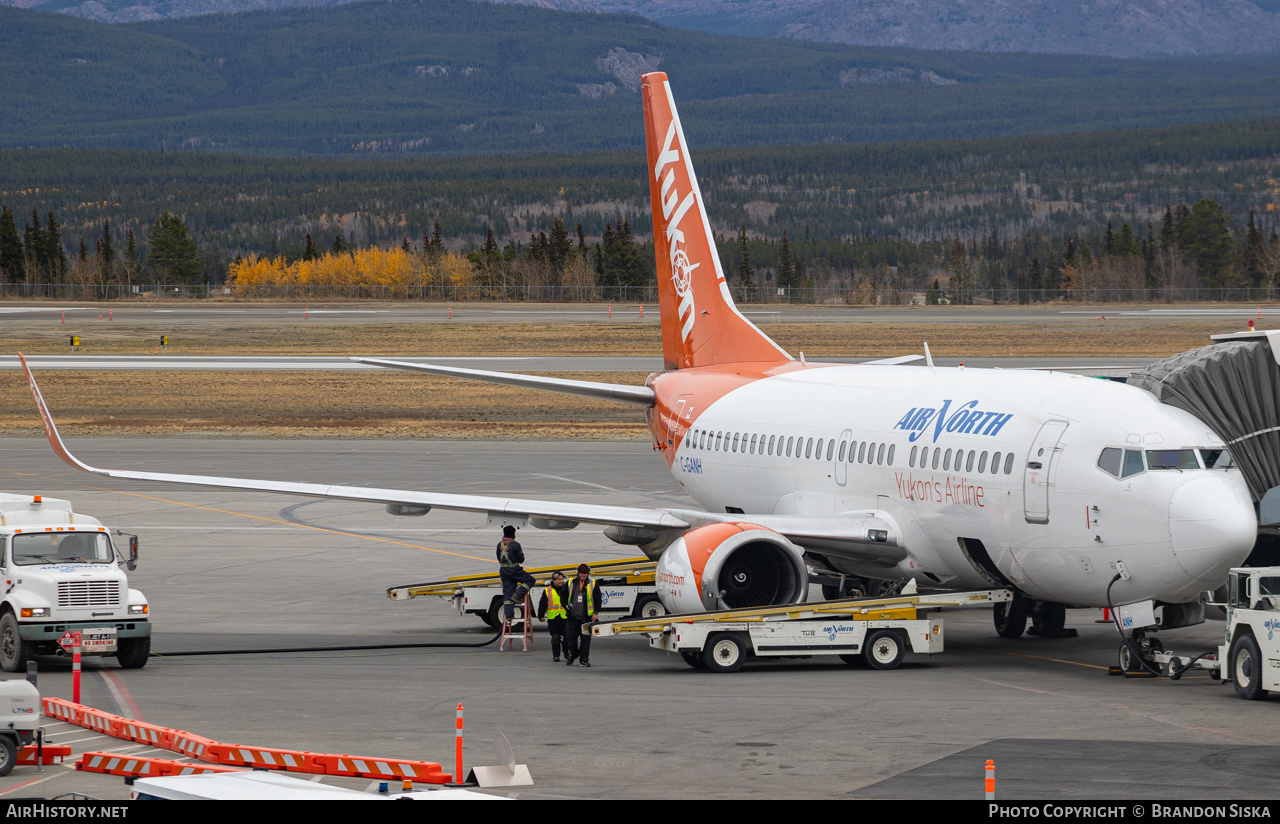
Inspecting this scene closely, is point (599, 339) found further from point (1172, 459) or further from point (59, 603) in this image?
point (1172, 459)

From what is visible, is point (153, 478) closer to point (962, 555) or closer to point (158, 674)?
point (158, 674)

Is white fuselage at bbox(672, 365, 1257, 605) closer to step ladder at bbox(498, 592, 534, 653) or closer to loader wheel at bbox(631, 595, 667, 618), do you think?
loader wheel at bbox(631, 595, 667, 618)

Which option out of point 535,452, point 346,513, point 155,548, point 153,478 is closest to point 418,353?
point 535,452

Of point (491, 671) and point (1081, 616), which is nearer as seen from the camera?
point (491, 671)

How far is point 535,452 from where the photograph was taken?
192 ft

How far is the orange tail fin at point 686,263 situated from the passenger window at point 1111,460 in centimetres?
1253

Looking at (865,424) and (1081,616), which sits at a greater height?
(865,424)

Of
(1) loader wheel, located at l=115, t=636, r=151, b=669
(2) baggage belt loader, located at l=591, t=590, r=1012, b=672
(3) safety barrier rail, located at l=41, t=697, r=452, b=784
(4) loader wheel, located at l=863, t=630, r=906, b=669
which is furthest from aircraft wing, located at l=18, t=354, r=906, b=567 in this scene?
(3) safety barrier rail, located at l=41, t=697, r=452, b=784

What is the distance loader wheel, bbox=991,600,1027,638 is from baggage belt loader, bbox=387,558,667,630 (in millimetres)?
6038

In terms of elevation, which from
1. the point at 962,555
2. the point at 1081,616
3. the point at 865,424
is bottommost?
the point at 1081,616

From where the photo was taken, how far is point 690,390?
34.2 meters

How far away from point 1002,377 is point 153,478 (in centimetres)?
1496

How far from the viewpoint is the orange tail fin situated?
1359 inches

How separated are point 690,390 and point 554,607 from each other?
33.9ft
